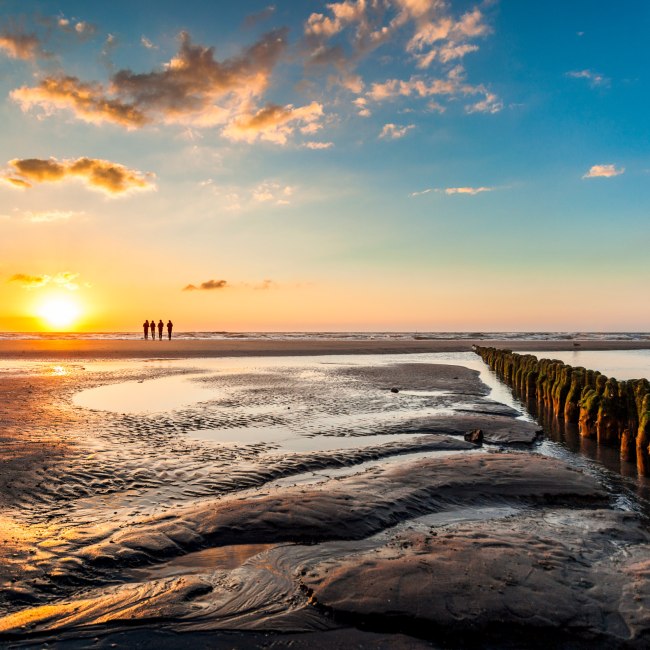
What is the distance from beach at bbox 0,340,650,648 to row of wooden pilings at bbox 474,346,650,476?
999 mm

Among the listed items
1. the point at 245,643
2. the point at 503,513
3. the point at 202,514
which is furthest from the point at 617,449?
the point at 245,643

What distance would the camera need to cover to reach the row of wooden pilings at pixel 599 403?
31.4 feet

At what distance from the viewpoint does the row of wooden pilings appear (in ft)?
31.4

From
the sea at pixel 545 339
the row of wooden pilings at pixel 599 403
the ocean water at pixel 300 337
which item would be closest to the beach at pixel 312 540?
the row of wooden pilings at pixel 599 403

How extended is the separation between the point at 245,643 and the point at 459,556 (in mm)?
2145

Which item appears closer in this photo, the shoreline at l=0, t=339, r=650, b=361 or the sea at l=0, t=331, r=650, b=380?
the sea at l=0, t=331, r=650, b=380

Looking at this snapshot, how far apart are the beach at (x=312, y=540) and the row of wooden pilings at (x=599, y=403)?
3.28 ft

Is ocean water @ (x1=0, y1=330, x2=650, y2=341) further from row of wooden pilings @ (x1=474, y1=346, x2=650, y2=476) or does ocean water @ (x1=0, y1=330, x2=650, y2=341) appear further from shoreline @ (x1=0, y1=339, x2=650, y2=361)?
row of wooden pilings @ (x1=474, y1=346, x2=650, y2=476)

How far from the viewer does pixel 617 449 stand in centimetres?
1065

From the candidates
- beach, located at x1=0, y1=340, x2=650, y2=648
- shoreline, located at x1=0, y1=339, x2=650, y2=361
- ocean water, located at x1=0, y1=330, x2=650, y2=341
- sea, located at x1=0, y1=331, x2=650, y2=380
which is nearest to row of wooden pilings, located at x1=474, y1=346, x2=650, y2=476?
beach, located at x1=0, y1=340, x2=650, y2=648

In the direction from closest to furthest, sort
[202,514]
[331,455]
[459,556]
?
[459,556], [202,514], [331,455]

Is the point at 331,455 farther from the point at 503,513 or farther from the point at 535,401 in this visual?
the point at 535,401

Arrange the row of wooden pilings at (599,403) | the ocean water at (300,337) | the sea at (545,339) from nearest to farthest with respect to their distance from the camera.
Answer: the row of wooden pilings at (599,403) → the sea at (545,339) → the ocean water at (300,337)

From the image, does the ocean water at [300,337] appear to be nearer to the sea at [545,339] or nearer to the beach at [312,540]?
the sea at [545,339]
